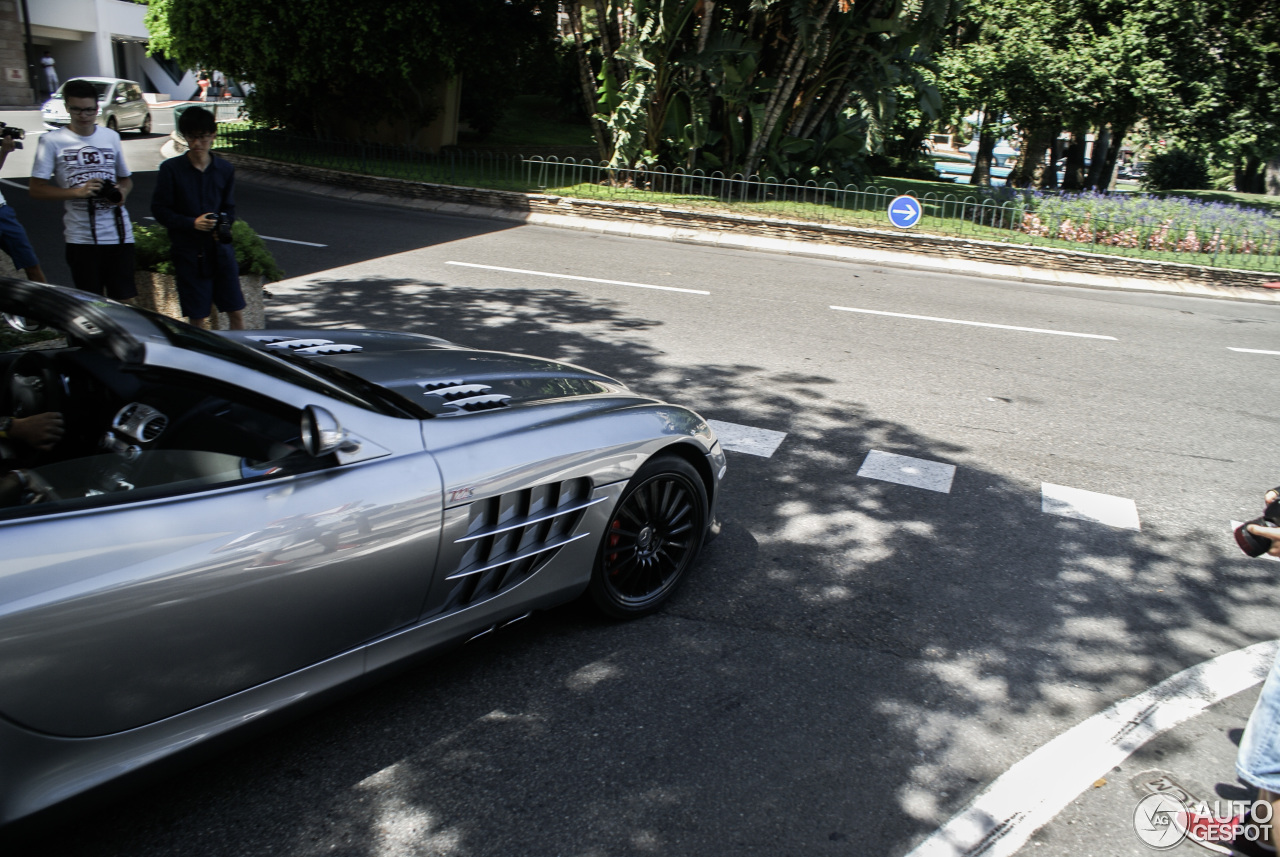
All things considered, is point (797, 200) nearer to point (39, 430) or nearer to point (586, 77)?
point (586, 77)

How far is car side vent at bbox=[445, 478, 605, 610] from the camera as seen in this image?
9.62 ft

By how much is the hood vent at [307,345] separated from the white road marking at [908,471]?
9.86 ft

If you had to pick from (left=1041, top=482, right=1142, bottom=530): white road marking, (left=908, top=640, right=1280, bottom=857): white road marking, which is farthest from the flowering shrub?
(left=908, top=640, right=1280, bottom=857): white road marking

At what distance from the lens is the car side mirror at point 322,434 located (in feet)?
8.12

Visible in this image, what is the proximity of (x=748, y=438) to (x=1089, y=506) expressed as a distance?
198 cm

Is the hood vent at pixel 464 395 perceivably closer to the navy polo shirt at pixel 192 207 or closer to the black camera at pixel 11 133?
the navy polo shirt at pixel 192 207

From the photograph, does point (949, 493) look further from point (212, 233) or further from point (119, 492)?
point (212, 233)

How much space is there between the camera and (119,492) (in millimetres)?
2309

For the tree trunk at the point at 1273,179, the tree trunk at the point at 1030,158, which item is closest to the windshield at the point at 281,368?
the tree trunk at the point at 1030,158

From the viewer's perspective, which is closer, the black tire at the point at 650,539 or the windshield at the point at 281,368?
the windshield at the point at 281,368

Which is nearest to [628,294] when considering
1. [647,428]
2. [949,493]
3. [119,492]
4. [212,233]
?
[212,233]

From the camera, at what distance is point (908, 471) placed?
5480 millimetres

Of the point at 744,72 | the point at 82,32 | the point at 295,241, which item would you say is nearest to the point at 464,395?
the point at 295,241

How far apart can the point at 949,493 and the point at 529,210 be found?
38.9ft
